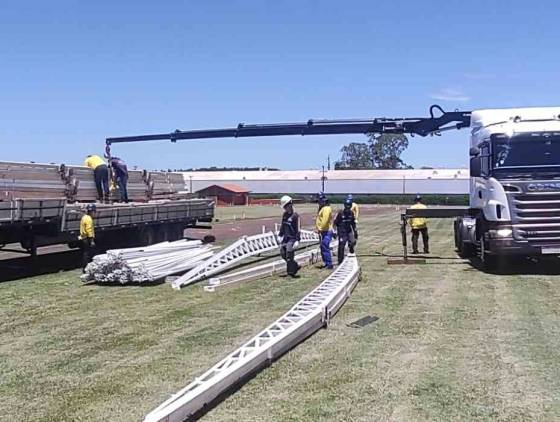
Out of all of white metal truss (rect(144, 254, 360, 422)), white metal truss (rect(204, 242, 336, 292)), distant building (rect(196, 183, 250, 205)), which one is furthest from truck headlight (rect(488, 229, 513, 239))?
distant building (rect(196, 183, 250, 205))

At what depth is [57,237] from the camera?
1427 centimetres

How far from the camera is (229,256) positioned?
15.0 meters

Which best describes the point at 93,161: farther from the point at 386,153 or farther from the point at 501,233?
the point at 386,153

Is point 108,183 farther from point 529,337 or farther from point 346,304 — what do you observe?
point 529,337

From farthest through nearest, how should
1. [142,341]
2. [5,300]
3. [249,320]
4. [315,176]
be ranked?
[315,176] < [5,300] < [249,320] < [142,341]

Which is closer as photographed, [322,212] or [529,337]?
[529,337]

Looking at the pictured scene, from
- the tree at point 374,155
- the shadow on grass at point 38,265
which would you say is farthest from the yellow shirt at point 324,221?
the tree at point 374,155

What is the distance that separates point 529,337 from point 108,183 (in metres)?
12.2

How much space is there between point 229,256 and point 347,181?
8367 cm

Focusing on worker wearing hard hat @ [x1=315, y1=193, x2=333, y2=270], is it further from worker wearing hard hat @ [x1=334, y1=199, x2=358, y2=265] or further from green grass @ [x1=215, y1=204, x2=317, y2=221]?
green grass @ [x1=215, y1=204, x2=317, y2=221]

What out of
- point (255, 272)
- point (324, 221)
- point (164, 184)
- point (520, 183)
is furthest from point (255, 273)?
point (164, 184)

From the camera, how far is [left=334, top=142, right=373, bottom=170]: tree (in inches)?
5960

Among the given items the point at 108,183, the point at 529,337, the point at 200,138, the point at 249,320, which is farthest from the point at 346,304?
the point at 200,138

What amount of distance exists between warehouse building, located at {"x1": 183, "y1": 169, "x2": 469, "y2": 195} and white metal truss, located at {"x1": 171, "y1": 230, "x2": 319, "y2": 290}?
69.7 metres
